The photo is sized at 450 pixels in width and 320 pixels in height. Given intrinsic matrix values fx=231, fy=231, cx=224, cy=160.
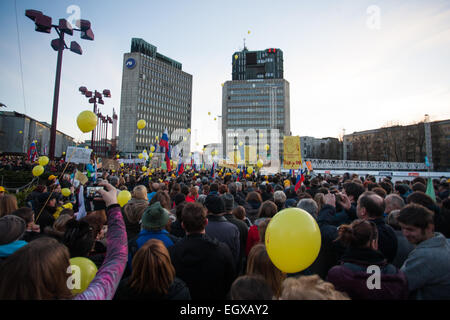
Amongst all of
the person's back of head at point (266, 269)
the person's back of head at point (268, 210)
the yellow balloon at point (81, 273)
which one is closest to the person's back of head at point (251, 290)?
the person's back of head at point (266, 269)

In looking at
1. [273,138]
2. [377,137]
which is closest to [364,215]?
[377,137]

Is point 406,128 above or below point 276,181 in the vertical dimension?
above

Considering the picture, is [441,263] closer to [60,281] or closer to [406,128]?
[60,281]

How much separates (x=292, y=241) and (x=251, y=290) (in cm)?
99

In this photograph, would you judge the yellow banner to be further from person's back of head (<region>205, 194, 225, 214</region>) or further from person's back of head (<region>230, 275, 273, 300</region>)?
person's back of head (<region>230, 275, 273, 300</region>)

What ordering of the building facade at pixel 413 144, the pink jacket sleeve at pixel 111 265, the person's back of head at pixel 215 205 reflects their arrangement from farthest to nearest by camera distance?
the building facade at pixel 413 144
the person's back of head at pixel 215 205
the pink jacket sleeve at pixel 111 265

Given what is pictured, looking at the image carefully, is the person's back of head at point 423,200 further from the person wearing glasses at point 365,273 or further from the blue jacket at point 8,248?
the blue jacket at point 8,248

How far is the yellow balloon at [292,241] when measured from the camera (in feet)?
6.99

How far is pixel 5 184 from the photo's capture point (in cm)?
1438

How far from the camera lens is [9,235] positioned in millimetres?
2141

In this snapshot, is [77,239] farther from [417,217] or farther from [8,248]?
[417,217]

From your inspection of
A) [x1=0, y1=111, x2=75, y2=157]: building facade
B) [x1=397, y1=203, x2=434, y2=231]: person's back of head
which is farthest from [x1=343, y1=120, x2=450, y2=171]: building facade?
[x1=0, y1=111, x2=75, y2=157]: building facade

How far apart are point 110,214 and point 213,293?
1277mm

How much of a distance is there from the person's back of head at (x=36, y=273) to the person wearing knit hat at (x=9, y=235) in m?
1.25
